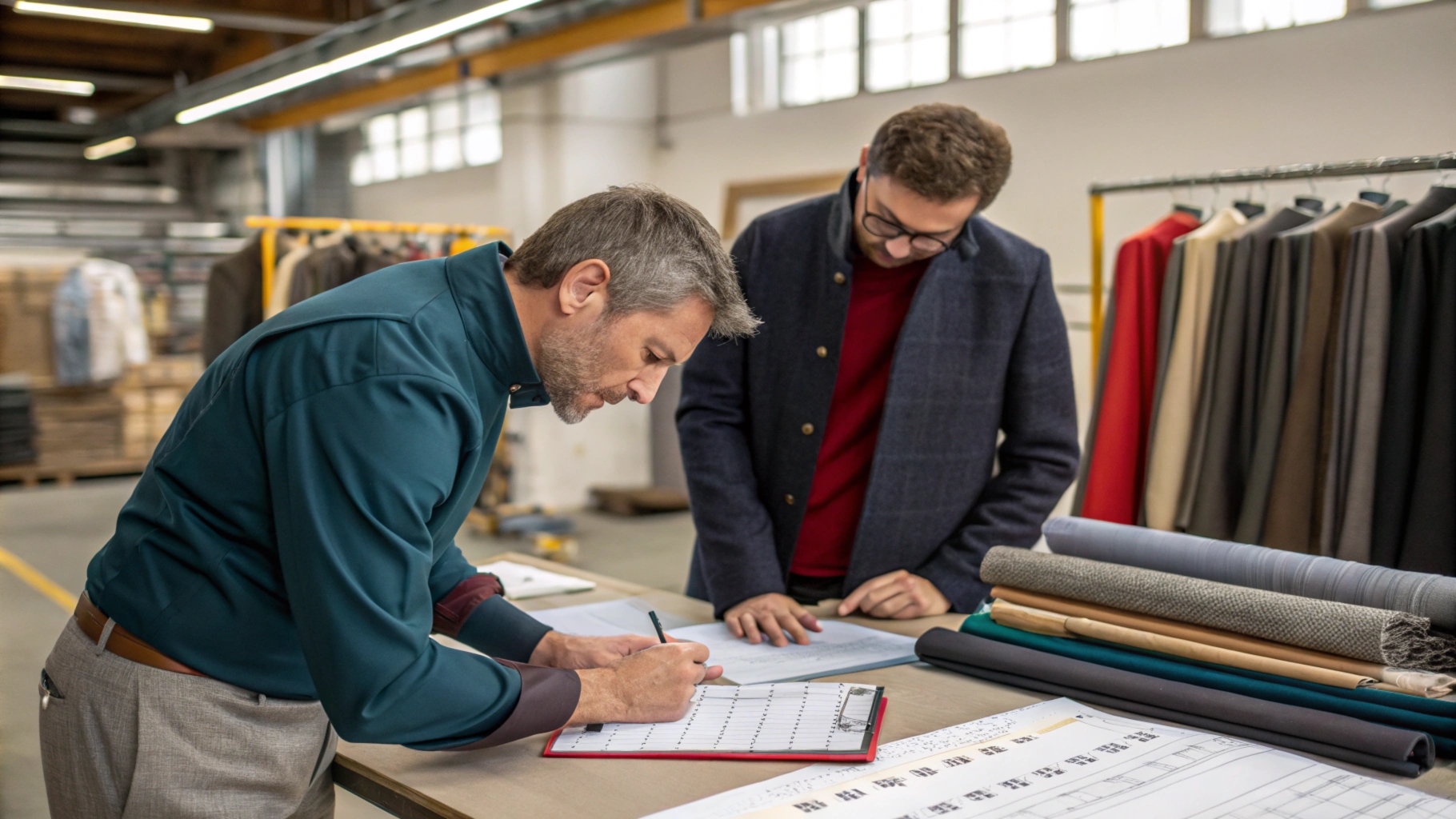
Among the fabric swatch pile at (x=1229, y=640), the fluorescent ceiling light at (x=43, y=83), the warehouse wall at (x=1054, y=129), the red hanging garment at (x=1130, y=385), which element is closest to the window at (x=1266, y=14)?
the warehouse wall at (x=1054, y=129)

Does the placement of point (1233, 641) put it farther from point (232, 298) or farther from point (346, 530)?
point (232, 298)

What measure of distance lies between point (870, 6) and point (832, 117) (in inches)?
29.1

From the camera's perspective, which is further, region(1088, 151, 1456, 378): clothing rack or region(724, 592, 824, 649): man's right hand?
region(1088, 151, 1456, 378): clothing rack

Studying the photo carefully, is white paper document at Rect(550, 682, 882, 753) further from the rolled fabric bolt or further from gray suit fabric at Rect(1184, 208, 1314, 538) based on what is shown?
gray suit fabric at Rect(1184, 208, 1314, 538)

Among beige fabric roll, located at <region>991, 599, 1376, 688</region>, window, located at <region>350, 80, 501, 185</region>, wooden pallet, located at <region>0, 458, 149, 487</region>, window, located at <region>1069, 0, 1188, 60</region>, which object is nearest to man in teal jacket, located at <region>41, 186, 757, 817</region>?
beige fabric roll, located at <region>991, 599, 1376, 688</region>

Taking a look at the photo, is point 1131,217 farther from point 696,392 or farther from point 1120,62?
point 696,392

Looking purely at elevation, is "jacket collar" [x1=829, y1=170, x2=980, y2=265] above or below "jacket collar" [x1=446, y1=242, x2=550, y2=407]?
above

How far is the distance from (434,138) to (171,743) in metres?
10.9

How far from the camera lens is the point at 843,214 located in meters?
2.09

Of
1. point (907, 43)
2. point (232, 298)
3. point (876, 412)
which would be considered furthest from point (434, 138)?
point (876, 412)

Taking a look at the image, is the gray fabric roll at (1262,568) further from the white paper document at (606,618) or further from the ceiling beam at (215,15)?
the ceiling beam at (215,15)

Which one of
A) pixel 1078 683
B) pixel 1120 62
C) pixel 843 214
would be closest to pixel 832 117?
pixel 1120 62

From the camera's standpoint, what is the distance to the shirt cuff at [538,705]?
1.28 m

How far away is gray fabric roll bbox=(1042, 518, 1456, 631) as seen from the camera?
1.36 m
